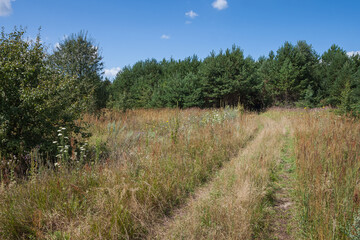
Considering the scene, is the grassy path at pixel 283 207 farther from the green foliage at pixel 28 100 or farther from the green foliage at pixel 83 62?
the green foliage at pixel 83 62

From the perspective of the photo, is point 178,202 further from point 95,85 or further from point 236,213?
point 95,85

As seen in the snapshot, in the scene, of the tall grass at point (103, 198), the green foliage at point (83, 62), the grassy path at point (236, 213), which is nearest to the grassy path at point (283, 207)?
the grassy path at point (236, 213)

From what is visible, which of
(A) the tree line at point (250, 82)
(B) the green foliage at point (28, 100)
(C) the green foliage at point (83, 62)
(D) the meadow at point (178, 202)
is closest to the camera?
(D) the meadow at point (178, 202)

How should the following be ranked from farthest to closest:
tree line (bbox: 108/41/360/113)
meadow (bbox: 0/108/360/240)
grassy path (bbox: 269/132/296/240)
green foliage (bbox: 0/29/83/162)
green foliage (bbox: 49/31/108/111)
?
tree line (bbox: 108/41/360/113), green foliage (bbox: 49/31/108/111), green foliage (bbox: 0/29/83/162), grassy path (bbox: 269/132/296/240), meadow (bbox: 0/108/360/240)

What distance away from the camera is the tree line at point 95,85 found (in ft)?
13.0

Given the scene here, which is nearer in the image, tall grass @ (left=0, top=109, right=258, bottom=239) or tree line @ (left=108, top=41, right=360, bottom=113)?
tall grass @ (left=0, top=109, right=258, bottom=239)

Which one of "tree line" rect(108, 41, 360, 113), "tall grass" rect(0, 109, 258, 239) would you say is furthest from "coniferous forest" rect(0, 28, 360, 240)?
"tree line" rect(108, 41, 360, 113)

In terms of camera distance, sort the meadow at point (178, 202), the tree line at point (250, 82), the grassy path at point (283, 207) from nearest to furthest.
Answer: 1. the meadow at point (178, 202)
2. the grassy path at point (283, 207)
3. the tree line at point (250, 82)

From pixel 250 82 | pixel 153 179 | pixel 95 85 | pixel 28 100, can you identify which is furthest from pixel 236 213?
pixel 250 82

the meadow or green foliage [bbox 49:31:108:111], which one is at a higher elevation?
green foliage [bbox 49:31:108:111]

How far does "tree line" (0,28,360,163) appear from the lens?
13.0 feet

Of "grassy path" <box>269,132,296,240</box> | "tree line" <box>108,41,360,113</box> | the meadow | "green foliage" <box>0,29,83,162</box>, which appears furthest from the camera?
"tree line" <box>108,41,360,113</box>

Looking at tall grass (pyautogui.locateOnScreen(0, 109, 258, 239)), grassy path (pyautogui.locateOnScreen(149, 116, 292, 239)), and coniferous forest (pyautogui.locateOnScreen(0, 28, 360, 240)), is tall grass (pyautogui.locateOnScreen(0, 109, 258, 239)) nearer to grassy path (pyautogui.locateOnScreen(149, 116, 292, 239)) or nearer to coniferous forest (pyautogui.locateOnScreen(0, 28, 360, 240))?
coniferous forest (pyautogui.locateOnScreen(0, 28, 360, 240))

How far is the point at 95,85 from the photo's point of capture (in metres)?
11.1
